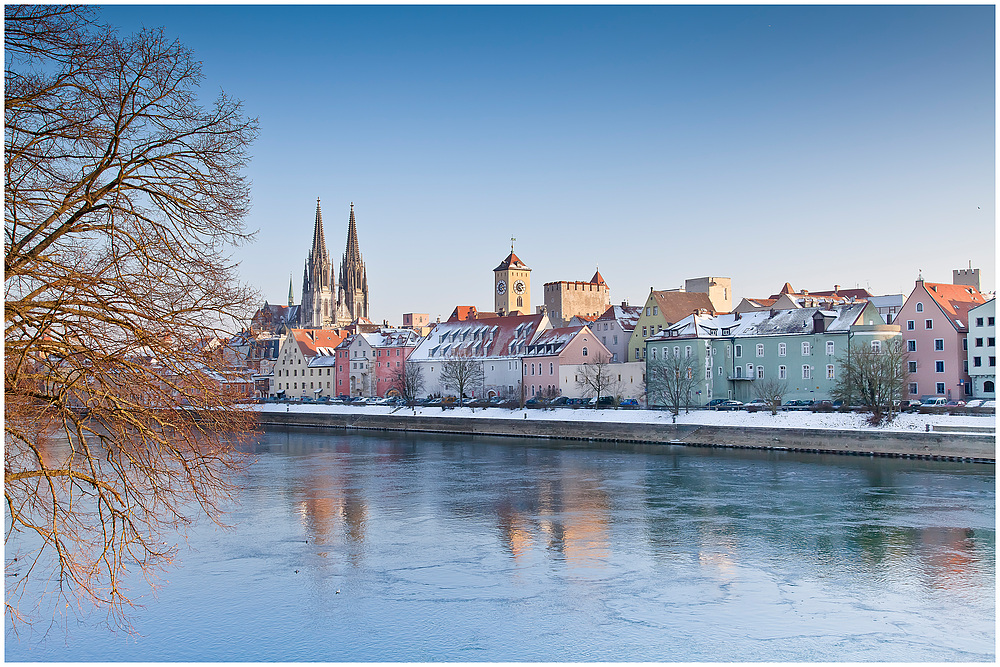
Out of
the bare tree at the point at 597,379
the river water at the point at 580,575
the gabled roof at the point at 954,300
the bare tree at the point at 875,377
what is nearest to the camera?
the river water at the point at 580,575

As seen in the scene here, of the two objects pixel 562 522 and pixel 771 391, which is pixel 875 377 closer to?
pixel 771 391

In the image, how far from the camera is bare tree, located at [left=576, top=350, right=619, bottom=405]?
51.5 meters

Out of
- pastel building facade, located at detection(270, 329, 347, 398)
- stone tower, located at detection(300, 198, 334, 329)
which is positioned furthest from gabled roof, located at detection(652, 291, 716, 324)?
stone tower, located at detection(300, 198, 334, 329)

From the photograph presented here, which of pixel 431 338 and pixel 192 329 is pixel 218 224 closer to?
pixel 192 329

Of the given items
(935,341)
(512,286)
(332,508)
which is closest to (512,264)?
(512,286)

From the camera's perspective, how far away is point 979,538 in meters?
18.3

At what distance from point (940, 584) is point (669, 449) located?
22.6m

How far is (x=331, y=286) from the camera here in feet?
410

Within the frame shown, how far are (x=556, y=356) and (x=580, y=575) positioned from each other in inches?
1589

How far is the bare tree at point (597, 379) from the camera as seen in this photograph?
51.5 meters

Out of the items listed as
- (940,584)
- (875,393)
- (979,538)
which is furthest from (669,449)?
(940,584)

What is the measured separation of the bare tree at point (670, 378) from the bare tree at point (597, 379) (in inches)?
106

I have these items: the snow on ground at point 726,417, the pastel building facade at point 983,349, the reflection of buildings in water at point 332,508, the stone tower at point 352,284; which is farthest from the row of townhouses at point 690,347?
the stone tower at point 352,284

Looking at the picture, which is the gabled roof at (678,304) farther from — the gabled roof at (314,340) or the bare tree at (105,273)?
the bare tree at (105,273)
